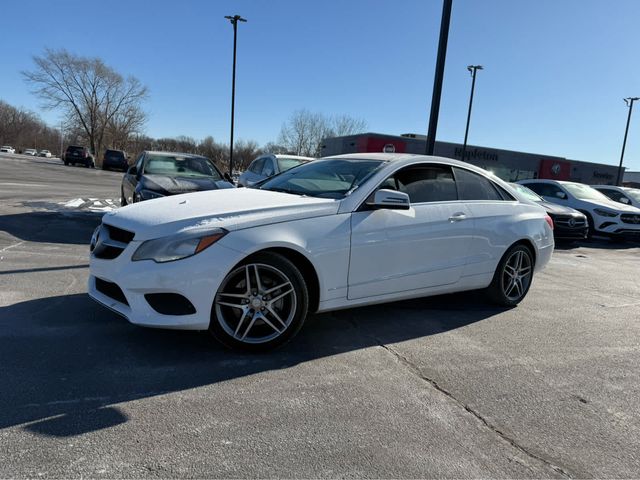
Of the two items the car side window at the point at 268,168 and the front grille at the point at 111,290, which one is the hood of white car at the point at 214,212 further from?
the car side window at the point at 268,168

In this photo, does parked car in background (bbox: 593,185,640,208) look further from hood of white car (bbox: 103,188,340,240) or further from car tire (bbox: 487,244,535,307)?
hood of white car (bbox: 103,188,340,240)

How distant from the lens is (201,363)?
3408 mm

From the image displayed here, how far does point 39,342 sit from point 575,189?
1462 centimetres

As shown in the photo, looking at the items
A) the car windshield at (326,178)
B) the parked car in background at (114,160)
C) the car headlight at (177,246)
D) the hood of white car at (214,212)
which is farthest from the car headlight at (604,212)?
the parked car in background at (114,160)

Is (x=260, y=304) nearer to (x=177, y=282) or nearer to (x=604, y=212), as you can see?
(x=177, y=282)

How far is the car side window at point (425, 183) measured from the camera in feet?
14.7

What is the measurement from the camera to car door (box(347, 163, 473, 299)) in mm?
3992

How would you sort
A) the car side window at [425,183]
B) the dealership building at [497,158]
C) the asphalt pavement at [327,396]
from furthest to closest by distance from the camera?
the dealership building at [497,158]
the car side window at [425,183]
the asphalt pavement at [327,396]

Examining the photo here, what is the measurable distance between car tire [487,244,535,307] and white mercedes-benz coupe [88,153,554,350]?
54 millimetres

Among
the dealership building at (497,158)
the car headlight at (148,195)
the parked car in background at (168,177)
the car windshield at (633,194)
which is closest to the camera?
the car headlight at (148,195)

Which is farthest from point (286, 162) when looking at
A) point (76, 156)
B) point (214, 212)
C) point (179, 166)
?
point (76, 156)

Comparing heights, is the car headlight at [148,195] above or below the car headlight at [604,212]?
below

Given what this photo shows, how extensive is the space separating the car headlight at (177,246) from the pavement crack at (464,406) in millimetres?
1679

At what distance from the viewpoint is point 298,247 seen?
3600 millimetres
